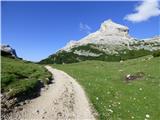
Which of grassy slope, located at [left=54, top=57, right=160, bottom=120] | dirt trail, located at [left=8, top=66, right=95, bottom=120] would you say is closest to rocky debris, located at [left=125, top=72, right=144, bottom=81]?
grassy slope, located at [left=54, top=57, right=160, bottom=120]

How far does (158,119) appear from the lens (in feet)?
78.0

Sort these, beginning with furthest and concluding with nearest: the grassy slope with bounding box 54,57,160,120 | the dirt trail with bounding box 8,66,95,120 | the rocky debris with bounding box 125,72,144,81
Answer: the rocky debris with bounding box 125,72,144,81
the grassy slope with bounding box 54,57,160,120
the dirt trail with bounding box 8,66,95,120

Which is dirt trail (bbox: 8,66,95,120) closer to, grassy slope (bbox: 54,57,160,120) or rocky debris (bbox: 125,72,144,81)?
grassy slope (bbox: 54,57,160,120)

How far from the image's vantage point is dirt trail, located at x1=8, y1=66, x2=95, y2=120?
23.0 metres

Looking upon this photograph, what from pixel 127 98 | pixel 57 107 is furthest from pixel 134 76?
pixel 57 107

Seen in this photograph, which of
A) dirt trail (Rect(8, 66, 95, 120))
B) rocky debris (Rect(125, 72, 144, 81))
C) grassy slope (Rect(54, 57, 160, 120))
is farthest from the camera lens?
rocky debris (Rect(125, 72, 144, 81))

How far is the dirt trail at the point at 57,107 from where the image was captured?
2295 cm

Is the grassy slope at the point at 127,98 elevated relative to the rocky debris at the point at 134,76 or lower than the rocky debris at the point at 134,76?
lower

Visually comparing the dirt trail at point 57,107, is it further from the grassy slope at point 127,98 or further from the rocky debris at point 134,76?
the rocky debris at point 134,76

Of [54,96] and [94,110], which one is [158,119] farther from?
[54,96]

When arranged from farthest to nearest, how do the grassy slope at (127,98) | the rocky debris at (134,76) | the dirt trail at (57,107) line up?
the rocky debris at (134,76)
the grassy slope at (127,98)
the dirt trail at (57,107)

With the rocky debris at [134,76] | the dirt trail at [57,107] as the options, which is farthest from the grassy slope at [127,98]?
the dirt trail at [57,107]

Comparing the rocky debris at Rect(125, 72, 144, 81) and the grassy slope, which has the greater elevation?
the rocky debris at Rect(125, 72, 144, 81)

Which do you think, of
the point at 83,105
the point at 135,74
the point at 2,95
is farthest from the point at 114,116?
the point at 135,74
